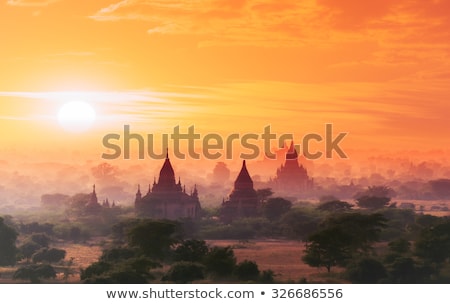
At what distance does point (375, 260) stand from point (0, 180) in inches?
2714

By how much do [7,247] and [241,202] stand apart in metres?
22.5

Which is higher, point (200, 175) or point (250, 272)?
point (200, 175)

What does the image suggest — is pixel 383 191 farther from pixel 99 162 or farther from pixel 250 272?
pixel 250 272

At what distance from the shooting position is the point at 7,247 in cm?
Answer: 4119

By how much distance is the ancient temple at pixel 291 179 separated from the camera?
93.2 metres

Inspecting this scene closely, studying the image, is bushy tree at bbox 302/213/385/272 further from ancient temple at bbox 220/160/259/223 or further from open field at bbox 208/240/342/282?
ancient temple at bbox 220/160/259/223

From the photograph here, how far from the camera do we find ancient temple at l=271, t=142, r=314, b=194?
9325 centimetres

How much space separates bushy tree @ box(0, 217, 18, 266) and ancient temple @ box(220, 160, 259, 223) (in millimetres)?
19176

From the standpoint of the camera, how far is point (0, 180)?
94.6 metres

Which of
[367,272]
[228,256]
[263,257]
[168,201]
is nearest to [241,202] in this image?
[168,201]

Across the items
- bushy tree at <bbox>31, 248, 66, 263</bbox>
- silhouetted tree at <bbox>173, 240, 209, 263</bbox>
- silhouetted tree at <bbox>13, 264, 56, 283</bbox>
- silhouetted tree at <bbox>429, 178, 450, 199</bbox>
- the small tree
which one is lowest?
silhouetted tree at <bbox>13, 264, 56, 283</bbox>

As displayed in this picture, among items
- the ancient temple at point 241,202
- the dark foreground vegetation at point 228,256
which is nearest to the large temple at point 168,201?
the ancient temple at point 241,202

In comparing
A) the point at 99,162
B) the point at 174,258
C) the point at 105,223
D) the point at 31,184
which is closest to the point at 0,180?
the point at 31,184

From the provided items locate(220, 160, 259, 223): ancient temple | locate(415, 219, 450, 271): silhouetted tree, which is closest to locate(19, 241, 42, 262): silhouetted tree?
locate(220, 160, 259, 223): ancient temple
